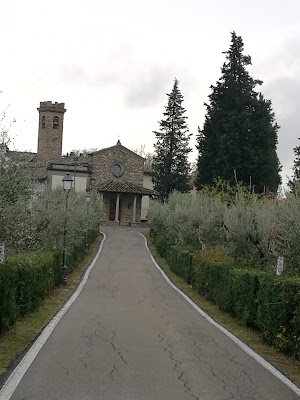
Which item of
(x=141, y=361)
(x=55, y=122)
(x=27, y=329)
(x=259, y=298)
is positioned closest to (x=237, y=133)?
(x=55, y=122)

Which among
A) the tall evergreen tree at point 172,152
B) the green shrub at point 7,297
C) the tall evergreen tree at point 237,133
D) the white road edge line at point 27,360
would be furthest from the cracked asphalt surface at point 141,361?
the tall evergreen tree at point 172,152

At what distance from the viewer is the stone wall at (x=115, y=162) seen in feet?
224

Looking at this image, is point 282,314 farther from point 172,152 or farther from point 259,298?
point 172,152

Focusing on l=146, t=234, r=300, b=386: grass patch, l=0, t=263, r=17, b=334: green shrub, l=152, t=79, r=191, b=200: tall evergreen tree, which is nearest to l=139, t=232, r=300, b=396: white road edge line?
l=146, t=234, r=300, b=386: grass patch

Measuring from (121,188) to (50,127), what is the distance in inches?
599

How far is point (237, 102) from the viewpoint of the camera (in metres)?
48.4

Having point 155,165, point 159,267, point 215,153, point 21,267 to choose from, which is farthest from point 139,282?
point 155,165

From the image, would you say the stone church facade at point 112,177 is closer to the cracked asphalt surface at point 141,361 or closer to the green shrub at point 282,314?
the cracked asphalt surface at point 141,361

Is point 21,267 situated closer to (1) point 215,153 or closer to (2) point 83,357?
(2) point 83,357

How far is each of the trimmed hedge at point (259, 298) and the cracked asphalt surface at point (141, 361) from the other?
2.65ft

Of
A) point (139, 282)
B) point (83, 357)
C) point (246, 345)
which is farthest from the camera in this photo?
point (139, 282)

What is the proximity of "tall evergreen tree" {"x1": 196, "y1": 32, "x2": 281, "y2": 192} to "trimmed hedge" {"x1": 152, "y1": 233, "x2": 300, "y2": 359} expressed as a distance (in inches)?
1081

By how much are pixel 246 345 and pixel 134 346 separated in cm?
226

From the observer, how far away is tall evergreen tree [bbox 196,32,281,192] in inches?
1853
